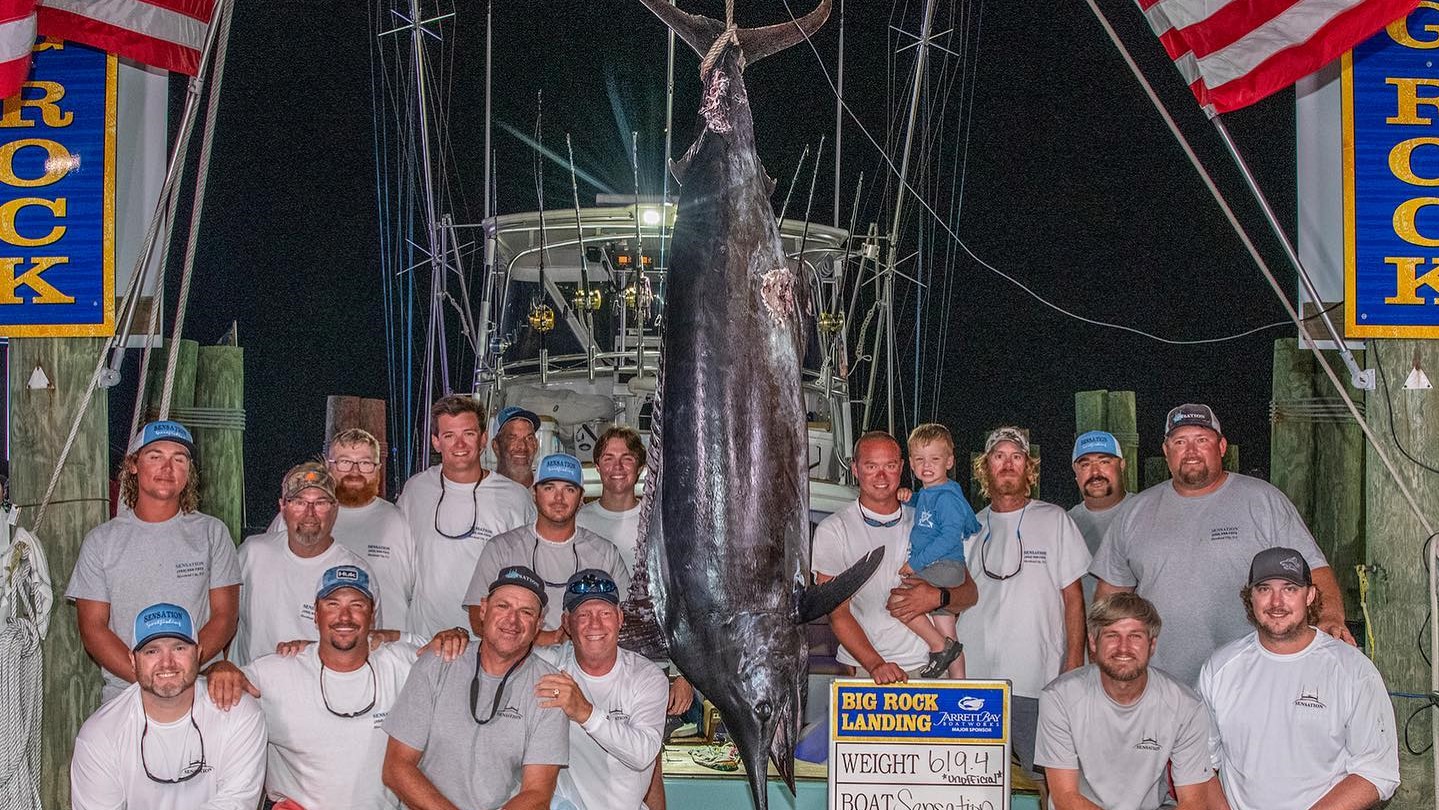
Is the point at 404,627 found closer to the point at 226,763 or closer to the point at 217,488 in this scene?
the point at 226,763

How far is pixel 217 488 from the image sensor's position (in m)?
5.66

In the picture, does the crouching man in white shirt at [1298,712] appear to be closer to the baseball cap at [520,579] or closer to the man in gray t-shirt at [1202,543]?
the man in gray t-shirt at [1202,543]

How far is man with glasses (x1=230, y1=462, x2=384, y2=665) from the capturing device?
3.70 m

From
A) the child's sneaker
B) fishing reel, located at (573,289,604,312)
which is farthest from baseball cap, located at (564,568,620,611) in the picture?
fishing reel, located at (573,289,604,312)

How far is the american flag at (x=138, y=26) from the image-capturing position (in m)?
4.00

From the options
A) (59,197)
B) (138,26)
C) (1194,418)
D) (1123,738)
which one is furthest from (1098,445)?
(59,197)

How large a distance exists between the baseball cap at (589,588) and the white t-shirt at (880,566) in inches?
30.3

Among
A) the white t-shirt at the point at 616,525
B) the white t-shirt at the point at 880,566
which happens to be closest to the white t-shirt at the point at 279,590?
the white t-shirt at the point at 616,525

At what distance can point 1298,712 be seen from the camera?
3391 mm

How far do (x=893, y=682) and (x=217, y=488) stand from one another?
3291mm

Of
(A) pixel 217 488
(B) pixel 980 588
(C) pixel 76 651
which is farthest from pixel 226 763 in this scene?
(A) pixel 217 488

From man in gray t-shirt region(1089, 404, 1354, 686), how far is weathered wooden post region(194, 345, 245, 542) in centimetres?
367

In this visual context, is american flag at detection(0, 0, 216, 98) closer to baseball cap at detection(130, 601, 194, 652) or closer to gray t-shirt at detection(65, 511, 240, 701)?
gray t-shirt at detection(65, 511, 240, 701)

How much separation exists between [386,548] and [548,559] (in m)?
0.59
